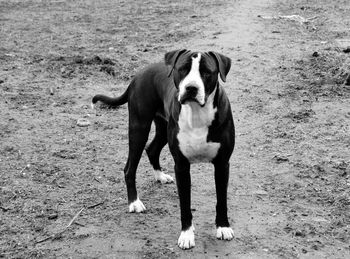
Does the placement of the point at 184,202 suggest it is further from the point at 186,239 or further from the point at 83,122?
the point at 83,122

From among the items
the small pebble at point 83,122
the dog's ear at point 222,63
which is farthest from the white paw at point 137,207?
the small pebble at point 83,122

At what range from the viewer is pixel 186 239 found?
4.57 m

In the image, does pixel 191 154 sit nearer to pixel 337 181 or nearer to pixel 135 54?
pixel 337 181

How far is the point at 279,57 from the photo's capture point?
982 centimetres

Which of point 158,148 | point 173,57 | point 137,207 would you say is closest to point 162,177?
point 158,148

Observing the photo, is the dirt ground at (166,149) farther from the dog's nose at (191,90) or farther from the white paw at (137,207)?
the dog's nose at (191,90)

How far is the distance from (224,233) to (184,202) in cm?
39

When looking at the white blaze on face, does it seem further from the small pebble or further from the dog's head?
the small pebble

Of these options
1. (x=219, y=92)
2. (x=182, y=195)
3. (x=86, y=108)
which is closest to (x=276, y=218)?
(x=182, y=195)

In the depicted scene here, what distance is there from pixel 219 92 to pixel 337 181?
180cm

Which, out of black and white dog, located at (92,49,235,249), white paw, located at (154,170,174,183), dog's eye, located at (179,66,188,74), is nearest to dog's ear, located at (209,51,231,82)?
black and white dog, located at (92,49,235,249)

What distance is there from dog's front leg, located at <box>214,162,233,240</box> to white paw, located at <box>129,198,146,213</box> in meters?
0.78

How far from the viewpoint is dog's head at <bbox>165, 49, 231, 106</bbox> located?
412 centimetres

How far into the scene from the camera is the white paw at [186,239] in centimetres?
456
